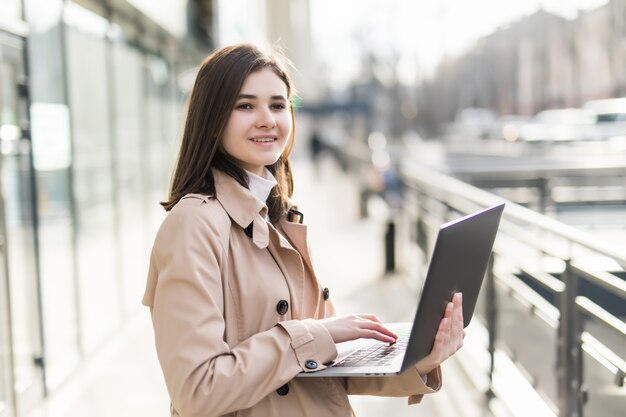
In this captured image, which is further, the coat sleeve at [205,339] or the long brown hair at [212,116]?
the long brown hair at [212,116]

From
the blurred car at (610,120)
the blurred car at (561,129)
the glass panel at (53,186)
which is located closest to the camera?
the glass panel at (53,186)

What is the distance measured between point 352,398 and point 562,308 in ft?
6.46

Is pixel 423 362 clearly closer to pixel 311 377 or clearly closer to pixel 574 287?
pixel 311 377

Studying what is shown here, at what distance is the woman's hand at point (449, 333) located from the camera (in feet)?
5.90

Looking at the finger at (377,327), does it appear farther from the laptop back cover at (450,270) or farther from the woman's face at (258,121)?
the woman's face at (258,121)

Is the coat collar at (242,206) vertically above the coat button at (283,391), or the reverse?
the coat collar at (242,206)

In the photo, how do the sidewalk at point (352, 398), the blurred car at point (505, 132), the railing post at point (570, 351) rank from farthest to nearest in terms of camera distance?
1. the blurred car at point (505, 132)
2. the sidewalk at point (352, 398)
3. the railing post at point (570, 351)

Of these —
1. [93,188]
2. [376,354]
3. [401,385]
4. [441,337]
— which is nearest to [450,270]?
[441,337]

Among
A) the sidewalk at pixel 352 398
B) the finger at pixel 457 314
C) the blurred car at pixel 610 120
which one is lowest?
the sidewalk at pixel 352 398

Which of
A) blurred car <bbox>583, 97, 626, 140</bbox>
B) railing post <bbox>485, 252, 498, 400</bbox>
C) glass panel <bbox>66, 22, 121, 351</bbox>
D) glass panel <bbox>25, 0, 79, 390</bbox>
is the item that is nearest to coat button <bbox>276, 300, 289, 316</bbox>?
railing post <bbox>485, 252, 498, 400</bbox>

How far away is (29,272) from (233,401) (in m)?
3.87

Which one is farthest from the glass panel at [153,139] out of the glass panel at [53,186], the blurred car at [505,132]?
the blurred car at [505,132]

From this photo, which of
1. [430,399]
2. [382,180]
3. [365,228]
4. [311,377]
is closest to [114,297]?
[430,399]

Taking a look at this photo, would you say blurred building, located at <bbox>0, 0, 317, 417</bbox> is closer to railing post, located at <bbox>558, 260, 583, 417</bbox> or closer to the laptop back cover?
the laptop back cover
